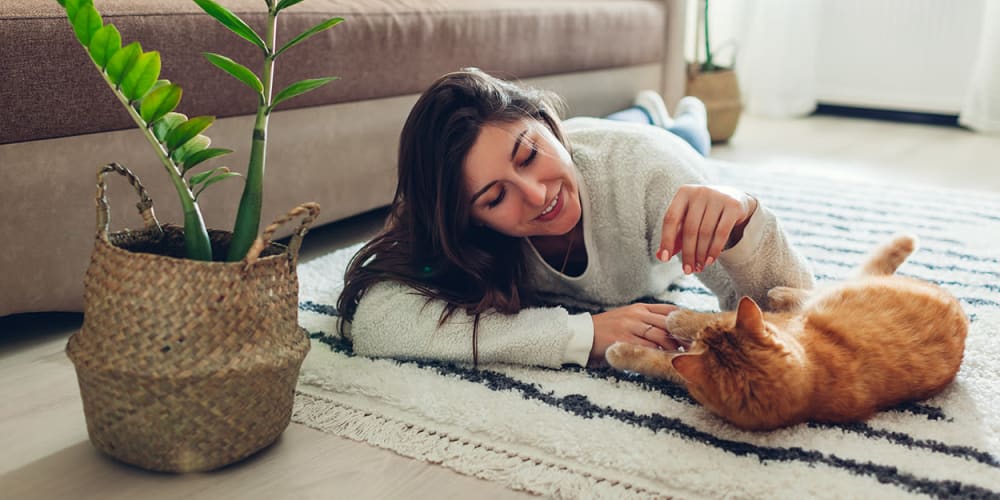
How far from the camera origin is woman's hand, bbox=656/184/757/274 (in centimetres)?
93

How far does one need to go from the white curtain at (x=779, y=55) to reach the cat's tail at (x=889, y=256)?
2369 millimetres

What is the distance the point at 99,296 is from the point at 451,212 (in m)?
0.45

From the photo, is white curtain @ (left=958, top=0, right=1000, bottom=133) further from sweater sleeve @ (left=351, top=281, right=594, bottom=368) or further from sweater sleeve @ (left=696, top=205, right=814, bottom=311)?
sweater sleeve @ (left=351, top=281, right=594, bottom=368)

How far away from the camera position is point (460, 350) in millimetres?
1009

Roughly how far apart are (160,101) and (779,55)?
301 centimetres

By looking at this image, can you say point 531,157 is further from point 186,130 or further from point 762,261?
point 186,130

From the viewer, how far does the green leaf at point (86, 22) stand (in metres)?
0.70

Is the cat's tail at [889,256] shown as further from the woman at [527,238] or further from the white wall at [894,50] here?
the white wall at [894,50]

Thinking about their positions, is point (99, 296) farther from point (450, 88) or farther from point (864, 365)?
point (864, 365)

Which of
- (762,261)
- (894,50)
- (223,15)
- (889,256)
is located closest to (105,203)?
(223,15)

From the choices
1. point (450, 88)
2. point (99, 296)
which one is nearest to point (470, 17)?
point (450, 88)

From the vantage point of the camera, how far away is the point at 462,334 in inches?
40.0

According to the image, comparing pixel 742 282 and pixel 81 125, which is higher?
pixel 81 125

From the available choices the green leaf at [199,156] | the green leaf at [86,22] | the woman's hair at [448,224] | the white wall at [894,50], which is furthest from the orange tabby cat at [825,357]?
the white wall at [894,50]
